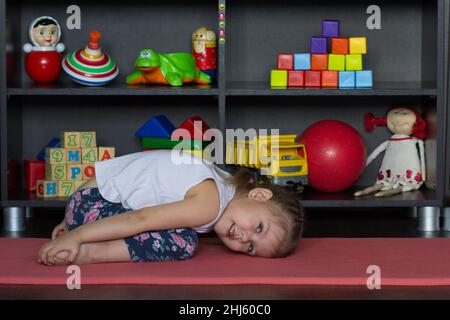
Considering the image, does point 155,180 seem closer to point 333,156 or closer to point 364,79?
point 333,156

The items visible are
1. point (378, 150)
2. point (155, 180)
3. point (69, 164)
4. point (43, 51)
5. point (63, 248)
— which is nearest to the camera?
point (63, 248)

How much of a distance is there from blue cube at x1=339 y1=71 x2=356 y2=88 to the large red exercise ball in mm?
142

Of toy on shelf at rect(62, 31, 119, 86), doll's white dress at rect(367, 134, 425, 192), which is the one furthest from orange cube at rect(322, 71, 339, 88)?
toy on shelf at rect(62, 31, 119, 86)

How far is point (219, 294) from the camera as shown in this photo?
1.67 m

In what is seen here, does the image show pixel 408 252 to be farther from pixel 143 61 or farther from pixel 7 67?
pixel 7 67

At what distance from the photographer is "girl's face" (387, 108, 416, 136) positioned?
9.57 ft

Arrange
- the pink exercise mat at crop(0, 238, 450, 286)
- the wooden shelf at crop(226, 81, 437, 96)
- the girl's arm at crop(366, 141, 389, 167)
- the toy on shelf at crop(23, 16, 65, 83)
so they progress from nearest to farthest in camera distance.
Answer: the pink exercise mat at crop(0, 238, 450, 286) → the wooden shelf at crop(226, 81, 437, 96) → the toy on shelf at crop(23, 16, 65, 83) → the girl's arm at crop(366, 141, 389, 167)

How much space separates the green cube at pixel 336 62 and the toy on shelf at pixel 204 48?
42 cm

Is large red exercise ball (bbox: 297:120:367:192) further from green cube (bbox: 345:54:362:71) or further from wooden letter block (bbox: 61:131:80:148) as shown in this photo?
wooden letter block (bbox: 61:131:80:148)

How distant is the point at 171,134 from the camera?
9.18ft

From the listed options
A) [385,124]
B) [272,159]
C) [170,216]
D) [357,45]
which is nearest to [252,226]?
[170,216]

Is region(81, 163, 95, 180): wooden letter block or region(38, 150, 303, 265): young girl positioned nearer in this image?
region(38, 150, 303, 265): young girl

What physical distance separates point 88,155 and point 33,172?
0.74 ft

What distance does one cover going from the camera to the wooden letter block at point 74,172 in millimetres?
2768
